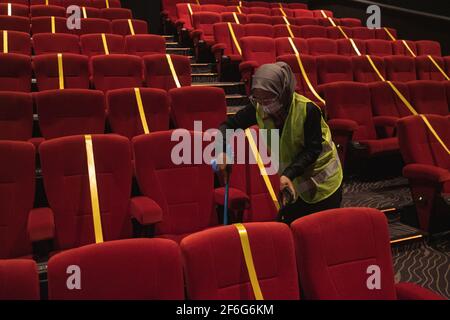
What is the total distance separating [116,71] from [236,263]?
68 cm

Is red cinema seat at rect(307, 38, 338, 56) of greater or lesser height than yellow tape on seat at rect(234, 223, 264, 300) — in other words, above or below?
above

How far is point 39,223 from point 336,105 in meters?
0.68

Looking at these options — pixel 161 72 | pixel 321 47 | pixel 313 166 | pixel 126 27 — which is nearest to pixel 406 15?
pixel 321 47

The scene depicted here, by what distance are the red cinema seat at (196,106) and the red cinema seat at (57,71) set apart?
24 cm

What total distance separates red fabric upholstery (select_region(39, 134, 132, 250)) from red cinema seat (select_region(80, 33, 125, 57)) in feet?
2.08

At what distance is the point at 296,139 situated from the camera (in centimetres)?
46

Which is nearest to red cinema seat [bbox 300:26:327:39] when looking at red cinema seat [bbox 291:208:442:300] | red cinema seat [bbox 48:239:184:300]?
red cinema seat [bbox 291:208:442:300]

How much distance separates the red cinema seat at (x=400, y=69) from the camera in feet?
4.07

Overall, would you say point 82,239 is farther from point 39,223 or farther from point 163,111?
point 163,111

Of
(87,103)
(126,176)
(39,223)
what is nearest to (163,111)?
(87,103)

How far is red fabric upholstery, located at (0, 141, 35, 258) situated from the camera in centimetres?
51

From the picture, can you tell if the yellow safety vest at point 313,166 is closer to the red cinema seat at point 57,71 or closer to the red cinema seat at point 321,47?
the red cinema seat at point 57,71

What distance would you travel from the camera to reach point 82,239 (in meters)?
0.53

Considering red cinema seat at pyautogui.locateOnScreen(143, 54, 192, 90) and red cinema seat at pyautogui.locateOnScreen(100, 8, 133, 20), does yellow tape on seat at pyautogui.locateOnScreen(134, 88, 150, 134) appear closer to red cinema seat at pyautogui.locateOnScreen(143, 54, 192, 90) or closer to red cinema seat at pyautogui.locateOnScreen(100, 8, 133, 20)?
red cinema seat at pyautogui.locateOnScreen(143, 54, 192, 90)
